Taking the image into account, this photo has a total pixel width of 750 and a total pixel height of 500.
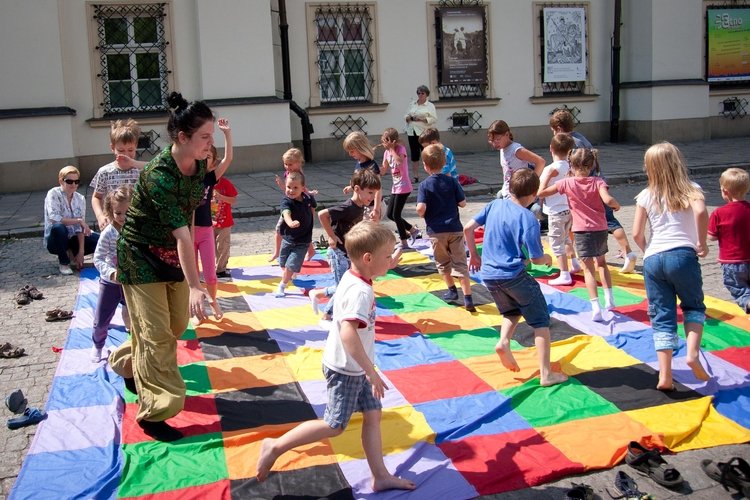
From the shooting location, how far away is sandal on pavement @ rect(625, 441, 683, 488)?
4148 millimetres

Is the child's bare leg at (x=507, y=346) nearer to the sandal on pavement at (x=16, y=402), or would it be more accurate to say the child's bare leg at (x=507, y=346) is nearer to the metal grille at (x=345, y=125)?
the sandal on pavement at (x=16, y=402)

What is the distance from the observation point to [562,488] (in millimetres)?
4203

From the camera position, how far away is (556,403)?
5.19 m

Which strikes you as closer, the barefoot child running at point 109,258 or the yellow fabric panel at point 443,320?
the barefoot child running at point 109,258

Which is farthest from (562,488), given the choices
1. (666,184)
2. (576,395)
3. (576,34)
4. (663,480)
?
(576,34)

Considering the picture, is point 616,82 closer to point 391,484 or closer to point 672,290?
point 672,290

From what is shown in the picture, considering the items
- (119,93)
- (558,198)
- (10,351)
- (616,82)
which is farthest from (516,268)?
(616,82)

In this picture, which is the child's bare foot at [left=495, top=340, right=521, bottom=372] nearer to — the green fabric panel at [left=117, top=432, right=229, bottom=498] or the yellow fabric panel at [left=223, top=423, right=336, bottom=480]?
the yellow fabric panel at [left=223, top=423, right=336, bottom=480]

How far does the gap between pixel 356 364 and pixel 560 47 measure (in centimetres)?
1855

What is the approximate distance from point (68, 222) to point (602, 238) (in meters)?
5.89

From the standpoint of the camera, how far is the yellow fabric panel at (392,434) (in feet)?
15.2

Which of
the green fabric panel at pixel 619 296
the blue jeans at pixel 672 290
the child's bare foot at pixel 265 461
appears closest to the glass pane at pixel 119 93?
the green fabric panel at pixel 619 296

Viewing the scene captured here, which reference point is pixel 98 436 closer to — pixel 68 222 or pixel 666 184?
pixel 666 184

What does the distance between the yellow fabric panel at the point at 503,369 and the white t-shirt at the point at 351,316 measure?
169 centimetres
